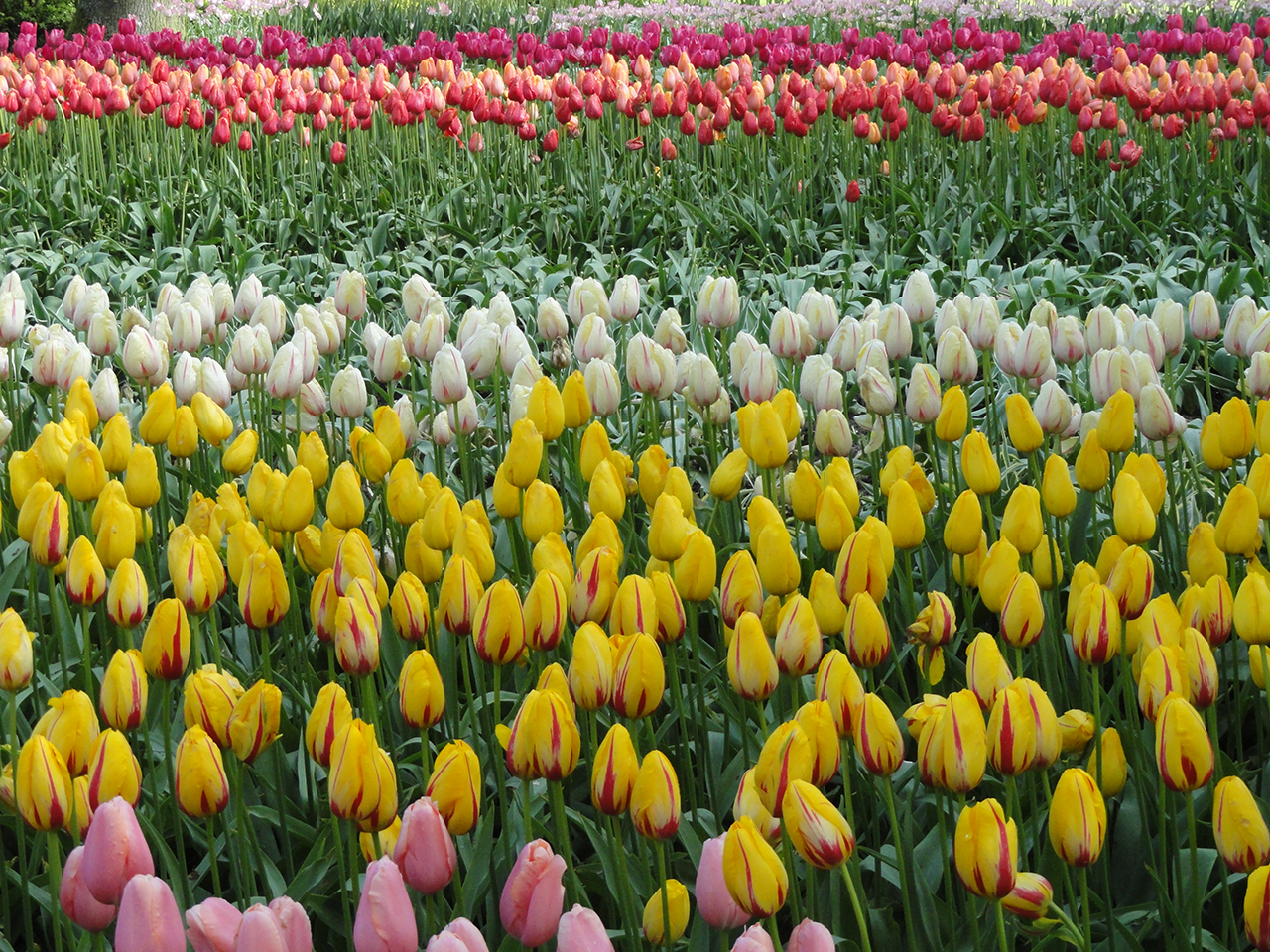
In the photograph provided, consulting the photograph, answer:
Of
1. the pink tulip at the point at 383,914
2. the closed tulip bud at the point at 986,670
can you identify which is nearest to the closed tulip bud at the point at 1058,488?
the closed tulip bud at the point at 986,670

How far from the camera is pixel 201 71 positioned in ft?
25.0

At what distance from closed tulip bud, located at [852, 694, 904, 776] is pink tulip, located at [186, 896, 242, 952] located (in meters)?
0.65

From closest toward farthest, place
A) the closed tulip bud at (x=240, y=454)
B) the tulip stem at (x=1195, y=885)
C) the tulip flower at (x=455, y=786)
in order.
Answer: the tulip flower at (x=455, y=786), the tulip stem at (x=1195, y=885), the closed tulip bud at (x=240, y=454)

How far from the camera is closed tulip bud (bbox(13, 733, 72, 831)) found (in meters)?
1.32

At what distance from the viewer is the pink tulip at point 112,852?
1.18 metres

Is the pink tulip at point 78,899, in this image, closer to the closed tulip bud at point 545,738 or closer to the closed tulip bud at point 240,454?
the closed tulip bud at point 545,738

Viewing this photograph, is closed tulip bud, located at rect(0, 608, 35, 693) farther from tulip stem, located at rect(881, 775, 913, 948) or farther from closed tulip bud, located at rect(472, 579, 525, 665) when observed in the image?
tulip stem, located at rect(881, 775, 913, 948)

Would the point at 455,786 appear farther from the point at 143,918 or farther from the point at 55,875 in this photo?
the point at 55,875

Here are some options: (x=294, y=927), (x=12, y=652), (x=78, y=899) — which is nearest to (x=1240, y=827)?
(x=294, y=927)

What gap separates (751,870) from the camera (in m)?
1.19

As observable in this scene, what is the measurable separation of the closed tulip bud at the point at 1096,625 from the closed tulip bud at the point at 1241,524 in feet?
1.15

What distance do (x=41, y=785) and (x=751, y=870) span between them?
0.72 metres

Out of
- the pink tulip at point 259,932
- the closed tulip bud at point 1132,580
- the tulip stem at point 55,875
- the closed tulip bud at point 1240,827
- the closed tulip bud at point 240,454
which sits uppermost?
the closed tulip bud at point 1132,580

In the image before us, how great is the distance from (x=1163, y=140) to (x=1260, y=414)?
18.9 ft
